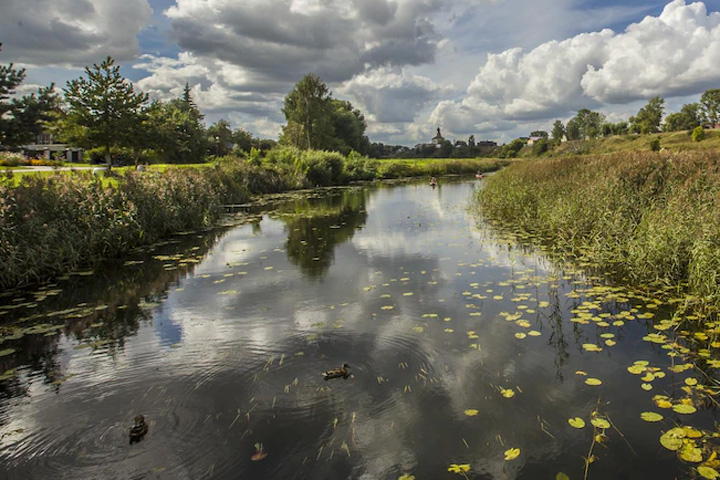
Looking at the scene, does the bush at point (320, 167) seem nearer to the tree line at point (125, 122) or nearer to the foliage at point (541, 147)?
the tree line at point (125, 122)

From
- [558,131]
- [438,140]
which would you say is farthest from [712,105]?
[438,140]

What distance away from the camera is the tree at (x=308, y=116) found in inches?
2324

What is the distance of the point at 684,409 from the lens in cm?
388

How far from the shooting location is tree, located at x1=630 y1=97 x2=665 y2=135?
3514 inches

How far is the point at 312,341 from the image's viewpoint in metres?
5.79

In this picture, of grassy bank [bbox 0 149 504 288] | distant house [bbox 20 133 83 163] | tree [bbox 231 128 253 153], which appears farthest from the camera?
tree [bbox 231 128 253 153]

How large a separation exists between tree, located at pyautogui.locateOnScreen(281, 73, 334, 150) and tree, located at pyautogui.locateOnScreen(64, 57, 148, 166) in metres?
31.3

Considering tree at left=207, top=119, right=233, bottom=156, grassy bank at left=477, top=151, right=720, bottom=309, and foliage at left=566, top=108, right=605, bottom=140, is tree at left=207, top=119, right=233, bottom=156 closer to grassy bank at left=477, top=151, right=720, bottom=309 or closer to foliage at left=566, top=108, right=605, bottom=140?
grassy bank at left=477, top=151, right=720, bottom=309

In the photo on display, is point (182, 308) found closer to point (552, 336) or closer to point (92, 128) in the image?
point (552, 336)

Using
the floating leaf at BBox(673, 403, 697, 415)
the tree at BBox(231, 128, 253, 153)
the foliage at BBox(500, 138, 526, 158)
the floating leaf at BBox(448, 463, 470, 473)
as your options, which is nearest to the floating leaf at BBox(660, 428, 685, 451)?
the floating leaf at BBox(673, 403, 697, 415)

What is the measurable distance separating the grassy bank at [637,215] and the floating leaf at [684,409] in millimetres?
2769

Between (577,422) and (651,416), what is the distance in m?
0.69

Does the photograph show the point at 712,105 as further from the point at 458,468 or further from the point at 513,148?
the point at 458,468

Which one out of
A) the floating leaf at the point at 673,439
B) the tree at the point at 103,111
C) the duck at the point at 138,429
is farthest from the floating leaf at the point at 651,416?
the tree at the point at 103,111
